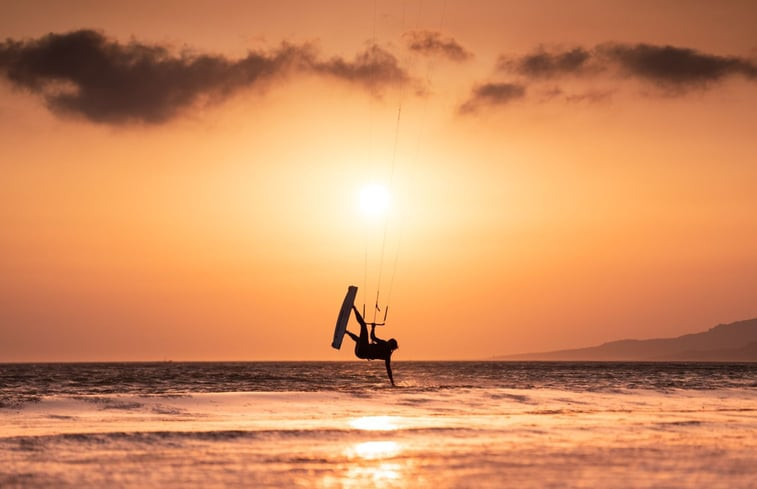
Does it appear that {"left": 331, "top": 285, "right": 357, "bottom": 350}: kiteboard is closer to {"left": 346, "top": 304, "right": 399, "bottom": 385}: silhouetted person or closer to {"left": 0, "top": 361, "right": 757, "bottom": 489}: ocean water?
{"left": 346, "top": 304, "right": 399, "bottom": 385}: silhouetted person

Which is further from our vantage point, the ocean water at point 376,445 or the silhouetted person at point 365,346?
the silhouetted person at point 365,346

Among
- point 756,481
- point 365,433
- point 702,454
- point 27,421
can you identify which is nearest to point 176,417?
point 27,421

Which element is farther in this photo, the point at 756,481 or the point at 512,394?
the point at 512,394

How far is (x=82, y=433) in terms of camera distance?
25.6m

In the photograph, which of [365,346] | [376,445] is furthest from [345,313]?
[376,445]

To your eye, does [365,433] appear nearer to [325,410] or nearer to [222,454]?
[222,454]

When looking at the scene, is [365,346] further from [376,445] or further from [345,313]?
[376,445]

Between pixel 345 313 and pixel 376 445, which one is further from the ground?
pixel 345 313

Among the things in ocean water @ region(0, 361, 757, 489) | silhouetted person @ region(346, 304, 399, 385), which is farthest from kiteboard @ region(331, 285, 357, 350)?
ocean water @ region(0, 361, 757, 489)

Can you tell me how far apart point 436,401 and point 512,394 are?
669 centimetres

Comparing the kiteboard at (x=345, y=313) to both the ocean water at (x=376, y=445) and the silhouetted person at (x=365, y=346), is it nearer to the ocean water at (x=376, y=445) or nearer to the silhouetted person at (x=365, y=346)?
the silhouetted person at (x=365, y=346)

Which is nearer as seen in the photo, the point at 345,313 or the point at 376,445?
the point at 376,445

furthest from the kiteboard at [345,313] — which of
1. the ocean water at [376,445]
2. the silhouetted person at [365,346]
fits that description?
the ocean water at [376,445]

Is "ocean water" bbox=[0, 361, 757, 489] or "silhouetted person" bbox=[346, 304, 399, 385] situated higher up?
"silhouetted person" bbox=[346, 304, 399, 385]
